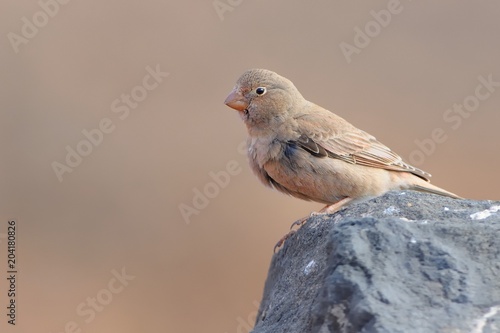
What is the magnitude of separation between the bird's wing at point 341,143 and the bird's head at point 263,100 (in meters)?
0.14

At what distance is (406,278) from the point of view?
270 centimetres

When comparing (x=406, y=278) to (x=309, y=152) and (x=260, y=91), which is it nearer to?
(x=309, y=152)

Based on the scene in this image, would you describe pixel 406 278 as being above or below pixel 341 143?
below

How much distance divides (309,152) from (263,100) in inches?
23.6

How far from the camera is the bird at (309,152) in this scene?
206 inches

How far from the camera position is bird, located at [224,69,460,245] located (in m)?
5.23

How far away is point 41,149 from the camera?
8461mm

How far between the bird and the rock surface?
196 centimetres

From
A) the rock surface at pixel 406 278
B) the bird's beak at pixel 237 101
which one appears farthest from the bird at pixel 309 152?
the rock surface at pixel 406 278

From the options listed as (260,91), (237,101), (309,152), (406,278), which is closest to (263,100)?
(260,91)

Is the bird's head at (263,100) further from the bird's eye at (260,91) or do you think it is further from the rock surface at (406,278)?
the rock surface at (406,278)

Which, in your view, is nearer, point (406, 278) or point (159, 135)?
point (406, 278)

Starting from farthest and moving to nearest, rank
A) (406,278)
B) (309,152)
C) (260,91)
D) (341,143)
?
(260,91) → (341,143) → (309,152) → (406,278)

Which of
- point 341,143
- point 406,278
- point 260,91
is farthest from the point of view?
point 260,91
